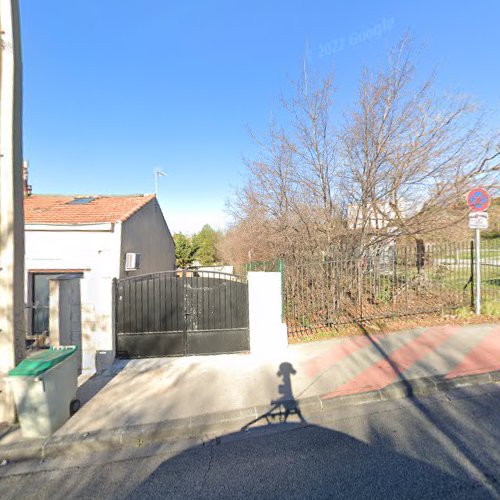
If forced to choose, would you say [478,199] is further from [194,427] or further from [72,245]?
[72,245]

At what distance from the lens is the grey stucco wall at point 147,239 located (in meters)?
7.60

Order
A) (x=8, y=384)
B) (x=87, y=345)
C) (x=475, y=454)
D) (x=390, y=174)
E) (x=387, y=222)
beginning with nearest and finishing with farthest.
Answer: (x=475, y=454), (x=8, y=384), (x=87, y=345), (x=390, y=174), (x=387, y=222)

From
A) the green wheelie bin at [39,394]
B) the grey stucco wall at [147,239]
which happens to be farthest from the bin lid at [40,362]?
the grey stucco wall at [147,239]

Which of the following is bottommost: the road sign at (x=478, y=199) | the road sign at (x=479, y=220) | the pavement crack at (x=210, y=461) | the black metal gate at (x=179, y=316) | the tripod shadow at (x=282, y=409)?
the pavement crack at (x=210, y=461)

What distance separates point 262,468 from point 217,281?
327 centimetres

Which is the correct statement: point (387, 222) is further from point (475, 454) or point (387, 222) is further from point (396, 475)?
point (396, 475)

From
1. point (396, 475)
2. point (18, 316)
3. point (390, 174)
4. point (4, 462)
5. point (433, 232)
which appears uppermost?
point (390, 174)

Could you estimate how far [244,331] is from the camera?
16.8 feet

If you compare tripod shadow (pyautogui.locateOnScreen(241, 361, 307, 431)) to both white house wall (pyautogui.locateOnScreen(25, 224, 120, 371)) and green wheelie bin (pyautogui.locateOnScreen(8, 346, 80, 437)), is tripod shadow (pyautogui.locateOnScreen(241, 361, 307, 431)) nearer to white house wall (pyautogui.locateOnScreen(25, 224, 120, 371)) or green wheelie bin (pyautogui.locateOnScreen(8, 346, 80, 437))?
green wheelie bin (pyautogui.locateOnScreen(8, 346, 80, 437))

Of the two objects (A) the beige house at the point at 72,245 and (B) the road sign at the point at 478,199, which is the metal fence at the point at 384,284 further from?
(A) the beige house at the point at 72,245

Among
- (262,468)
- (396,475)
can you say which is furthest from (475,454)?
(262,468)

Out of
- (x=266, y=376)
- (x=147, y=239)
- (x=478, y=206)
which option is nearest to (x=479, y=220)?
(x=478, y=206)

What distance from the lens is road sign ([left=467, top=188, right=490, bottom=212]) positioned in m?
5.59

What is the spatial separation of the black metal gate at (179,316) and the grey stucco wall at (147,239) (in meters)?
2.52
